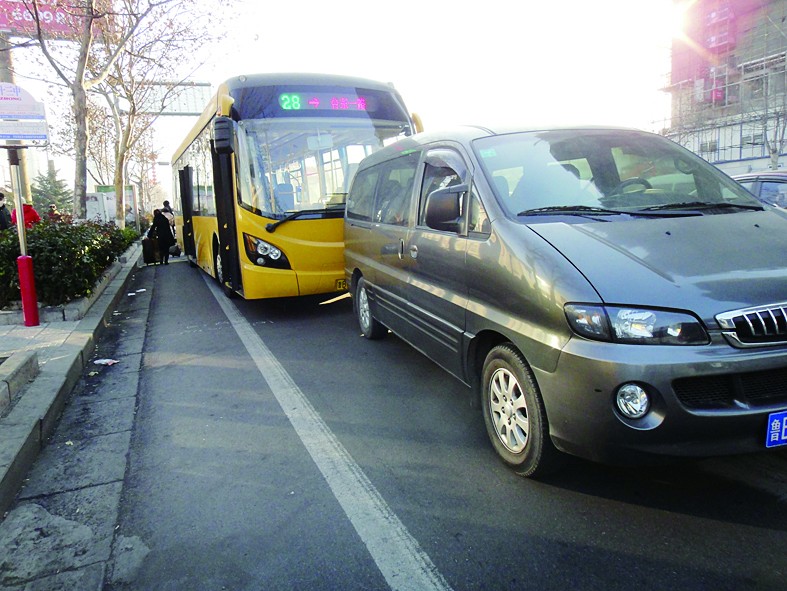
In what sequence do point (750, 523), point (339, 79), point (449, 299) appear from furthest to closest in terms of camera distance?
point (339, 79), point (449, 299), point (750, 523)

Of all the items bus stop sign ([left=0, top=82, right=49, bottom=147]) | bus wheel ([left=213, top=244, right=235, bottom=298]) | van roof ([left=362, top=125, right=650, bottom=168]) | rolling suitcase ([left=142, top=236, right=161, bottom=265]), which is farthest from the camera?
rolling suitcase ([left=142, top=236, right=161, bottom=265])

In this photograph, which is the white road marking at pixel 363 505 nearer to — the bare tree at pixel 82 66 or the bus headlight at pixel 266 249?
the bus headlight at pixel 266 249

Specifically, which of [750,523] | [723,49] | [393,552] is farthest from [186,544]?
[723,49]

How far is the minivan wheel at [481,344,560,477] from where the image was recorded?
297 cm

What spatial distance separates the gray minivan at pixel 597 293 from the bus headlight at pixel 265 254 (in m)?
2.92

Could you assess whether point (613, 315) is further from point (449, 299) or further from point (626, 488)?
point (449, 299)

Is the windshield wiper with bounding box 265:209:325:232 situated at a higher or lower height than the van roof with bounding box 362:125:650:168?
lower

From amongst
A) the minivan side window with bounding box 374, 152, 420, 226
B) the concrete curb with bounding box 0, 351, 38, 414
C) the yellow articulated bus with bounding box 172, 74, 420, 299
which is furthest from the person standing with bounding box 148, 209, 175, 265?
the minivan side window with bounding box 374, 152, 420, 226

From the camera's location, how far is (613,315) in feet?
8.60

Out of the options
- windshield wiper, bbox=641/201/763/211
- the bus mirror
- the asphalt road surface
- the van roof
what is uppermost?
the bus mirror

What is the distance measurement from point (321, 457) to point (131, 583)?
1288 mm

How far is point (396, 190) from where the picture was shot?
514 cm

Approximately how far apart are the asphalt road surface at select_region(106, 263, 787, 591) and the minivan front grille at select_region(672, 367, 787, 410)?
1.99ft

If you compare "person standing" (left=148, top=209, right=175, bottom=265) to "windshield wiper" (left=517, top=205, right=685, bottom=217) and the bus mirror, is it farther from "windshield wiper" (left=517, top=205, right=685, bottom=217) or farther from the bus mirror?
"windshield wiper" (left=517, top=205, right=685, bottom=217)
